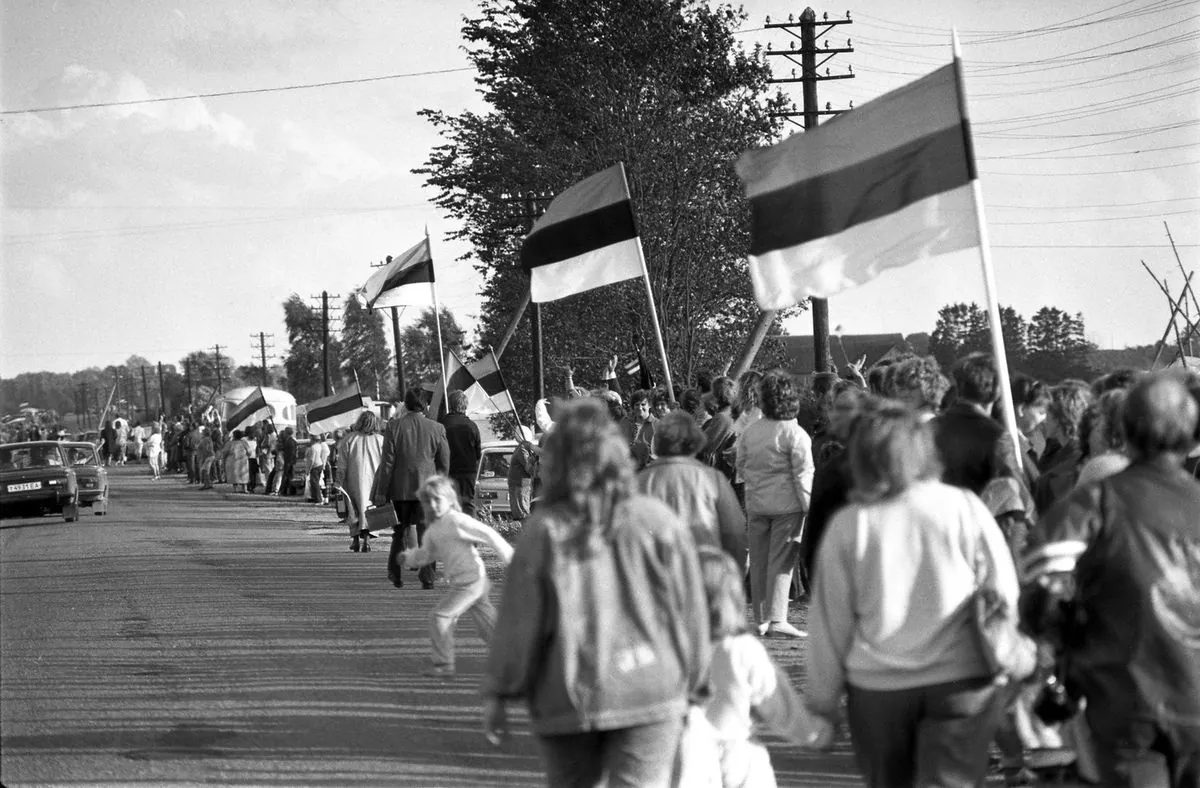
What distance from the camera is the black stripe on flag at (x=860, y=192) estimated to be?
823cm

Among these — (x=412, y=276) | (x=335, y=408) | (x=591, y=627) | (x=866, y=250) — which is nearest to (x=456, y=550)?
(x=866, y=250)

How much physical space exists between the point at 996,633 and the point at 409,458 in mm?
10584

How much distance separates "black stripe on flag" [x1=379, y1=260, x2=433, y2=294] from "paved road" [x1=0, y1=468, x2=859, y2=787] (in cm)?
360

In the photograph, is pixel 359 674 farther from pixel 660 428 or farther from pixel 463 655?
pixel 660 428

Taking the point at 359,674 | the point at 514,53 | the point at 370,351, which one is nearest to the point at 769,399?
the point at 359,674

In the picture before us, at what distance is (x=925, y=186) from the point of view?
8.27 m

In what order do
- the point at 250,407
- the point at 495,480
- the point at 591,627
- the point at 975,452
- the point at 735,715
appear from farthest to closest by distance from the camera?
the point at 495,480, the point at 250,407, the point at 975,452, the point at 735,715, the point at 591,627

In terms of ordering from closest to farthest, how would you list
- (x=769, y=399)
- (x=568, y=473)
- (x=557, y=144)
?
(x=568, y=473), (x=769, y=399), (x=557, y=144)

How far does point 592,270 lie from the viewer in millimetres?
13219

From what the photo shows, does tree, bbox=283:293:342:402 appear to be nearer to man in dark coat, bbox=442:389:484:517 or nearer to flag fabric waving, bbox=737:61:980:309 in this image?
man in dark coat, bbox=442:389:484:517

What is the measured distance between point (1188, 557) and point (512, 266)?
30017 mm

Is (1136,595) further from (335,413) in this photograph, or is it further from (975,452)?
(335,413)

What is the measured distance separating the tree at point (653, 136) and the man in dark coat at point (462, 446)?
14.2 metres

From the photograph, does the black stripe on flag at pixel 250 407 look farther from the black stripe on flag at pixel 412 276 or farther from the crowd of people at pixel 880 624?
the crowd of people at pixel 880 624
